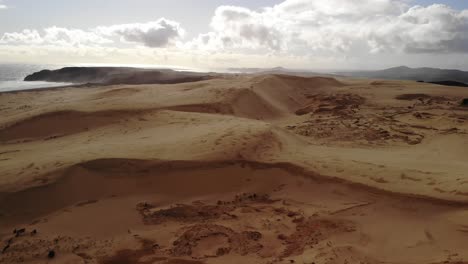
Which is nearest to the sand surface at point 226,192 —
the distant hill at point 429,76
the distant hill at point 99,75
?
the distant hill at point 99,75

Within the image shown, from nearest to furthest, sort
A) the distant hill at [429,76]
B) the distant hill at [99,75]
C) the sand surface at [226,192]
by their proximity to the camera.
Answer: the sand surface at [226,192] → the distant hill at [99,75] → the distant hill at [429,76]

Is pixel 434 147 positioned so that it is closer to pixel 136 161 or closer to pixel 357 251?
pixel 357 251

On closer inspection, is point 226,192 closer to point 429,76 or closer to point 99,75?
point 99,75

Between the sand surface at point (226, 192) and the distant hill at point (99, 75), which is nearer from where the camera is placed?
the sand surface at point (226, 192)

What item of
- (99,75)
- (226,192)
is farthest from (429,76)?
(226,192)

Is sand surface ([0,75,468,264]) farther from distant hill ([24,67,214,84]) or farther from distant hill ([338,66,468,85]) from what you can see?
distant hill ([338,66,468,85])

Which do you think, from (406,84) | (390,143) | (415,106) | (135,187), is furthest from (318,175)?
(406,84)

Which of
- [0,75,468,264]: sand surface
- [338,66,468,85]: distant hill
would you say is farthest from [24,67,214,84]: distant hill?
[338,66,468,85]: distant hill

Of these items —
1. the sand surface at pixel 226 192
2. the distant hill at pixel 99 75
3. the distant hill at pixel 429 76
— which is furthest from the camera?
the distant hill at pixel 429 76

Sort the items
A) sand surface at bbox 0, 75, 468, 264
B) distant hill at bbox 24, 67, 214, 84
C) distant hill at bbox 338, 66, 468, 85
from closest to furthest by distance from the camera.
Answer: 1. sand surface at bbox 0, 75, 468, 264
2. distant hill at bbox 24, 67, 214, 84
3. distant hill at bbox 338, 66, 468, 85

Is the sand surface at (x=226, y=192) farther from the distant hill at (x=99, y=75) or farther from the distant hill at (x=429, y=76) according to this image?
the distant hill at (x=429, y=76)
